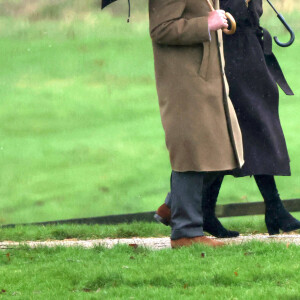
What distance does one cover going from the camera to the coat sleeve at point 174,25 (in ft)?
19.7

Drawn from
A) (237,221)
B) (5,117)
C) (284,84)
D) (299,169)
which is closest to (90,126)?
(5,117)

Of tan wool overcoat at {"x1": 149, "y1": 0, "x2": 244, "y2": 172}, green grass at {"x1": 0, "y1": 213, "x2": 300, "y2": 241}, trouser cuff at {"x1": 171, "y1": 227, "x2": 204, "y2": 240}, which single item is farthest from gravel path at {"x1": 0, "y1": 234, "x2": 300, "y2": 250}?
tan wool overcoat at {"x1": 149, "y1": 0, "x2": 244, "y2": 172}

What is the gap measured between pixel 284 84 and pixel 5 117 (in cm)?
798

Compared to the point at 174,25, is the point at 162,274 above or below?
below

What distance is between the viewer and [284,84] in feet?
22.6

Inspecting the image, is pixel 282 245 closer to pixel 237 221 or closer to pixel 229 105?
pixel 229 105

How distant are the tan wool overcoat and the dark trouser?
0.32ft

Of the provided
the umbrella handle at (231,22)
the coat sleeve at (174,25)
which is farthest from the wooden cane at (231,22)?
the coat sleeve at (174,25)

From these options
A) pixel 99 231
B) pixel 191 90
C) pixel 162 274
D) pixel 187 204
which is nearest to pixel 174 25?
pixel 191 90

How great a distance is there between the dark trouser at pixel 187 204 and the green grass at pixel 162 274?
0.80 feet

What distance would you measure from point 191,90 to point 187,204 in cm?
78

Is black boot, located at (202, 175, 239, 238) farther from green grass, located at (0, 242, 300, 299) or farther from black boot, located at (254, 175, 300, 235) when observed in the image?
green grass, located at (0, 242, 300, 299)

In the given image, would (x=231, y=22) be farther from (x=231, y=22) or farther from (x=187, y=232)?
(x=187, y=232)

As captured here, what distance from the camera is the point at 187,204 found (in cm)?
617
